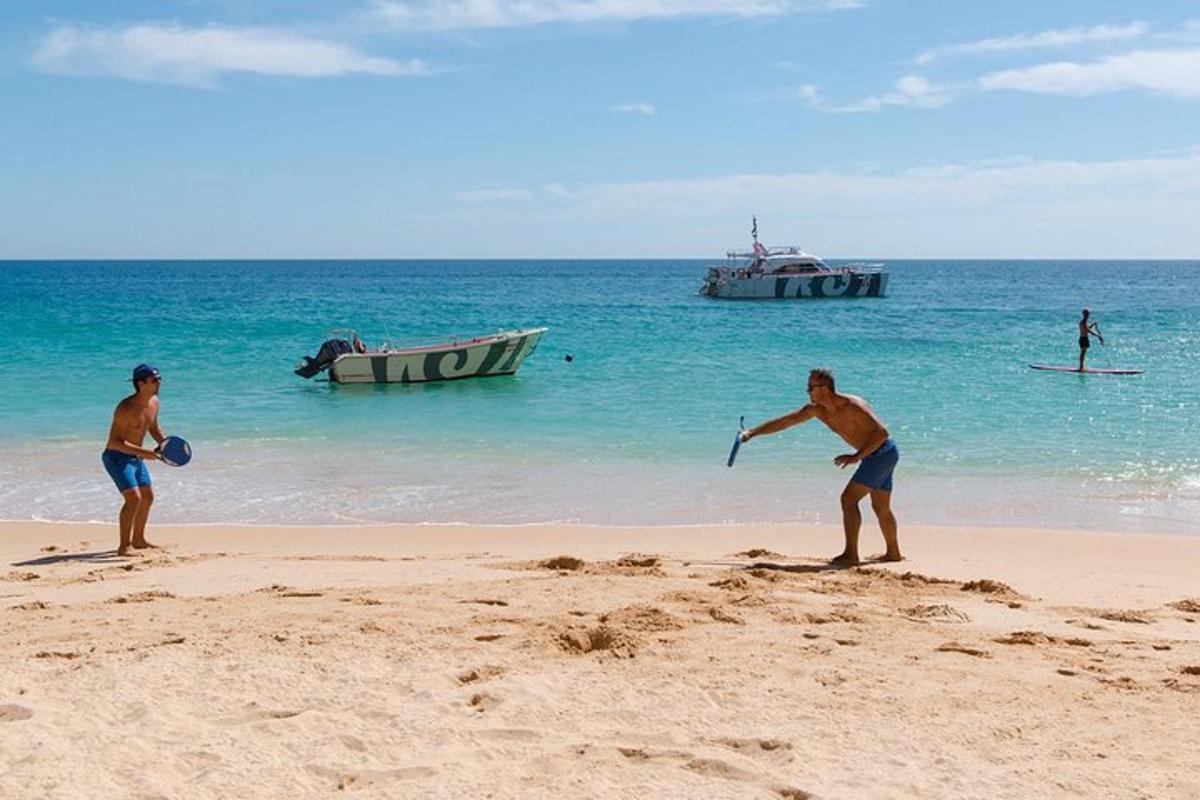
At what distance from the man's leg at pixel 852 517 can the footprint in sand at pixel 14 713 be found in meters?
5.27

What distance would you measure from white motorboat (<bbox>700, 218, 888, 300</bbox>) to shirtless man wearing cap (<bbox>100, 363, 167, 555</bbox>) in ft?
166

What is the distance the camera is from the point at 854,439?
8.21m

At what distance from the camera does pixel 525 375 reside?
2539 centimetres

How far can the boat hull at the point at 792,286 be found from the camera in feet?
189

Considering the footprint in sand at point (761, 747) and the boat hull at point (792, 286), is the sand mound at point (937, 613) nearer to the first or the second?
the footprint in sand at point (761, 747)

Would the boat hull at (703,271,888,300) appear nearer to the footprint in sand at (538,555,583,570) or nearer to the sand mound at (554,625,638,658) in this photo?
the footprint in sand at (538,555,583,570)

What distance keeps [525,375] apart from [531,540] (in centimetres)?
1590

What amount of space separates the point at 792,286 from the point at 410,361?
37.2 metres

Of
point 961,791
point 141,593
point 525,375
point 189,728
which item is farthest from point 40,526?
point 525,375

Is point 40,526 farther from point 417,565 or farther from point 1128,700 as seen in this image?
point 1128,700

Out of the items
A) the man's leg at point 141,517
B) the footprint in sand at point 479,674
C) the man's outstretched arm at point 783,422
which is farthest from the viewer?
the man's leg at point 141,517

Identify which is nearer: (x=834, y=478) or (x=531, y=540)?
(x=531, y=540)

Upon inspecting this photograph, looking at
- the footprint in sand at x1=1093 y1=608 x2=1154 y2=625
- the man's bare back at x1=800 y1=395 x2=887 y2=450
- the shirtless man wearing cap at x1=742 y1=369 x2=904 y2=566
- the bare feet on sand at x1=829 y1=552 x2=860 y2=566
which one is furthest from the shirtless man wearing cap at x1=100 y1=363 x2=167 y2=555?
the footprint in sand at x1=1093 y1=608 x2=1154 y2=625

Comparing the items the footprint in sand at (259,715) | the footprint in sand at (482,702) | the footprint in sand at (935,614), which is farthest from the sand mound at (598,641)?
the footprint in sand at (935,614)
